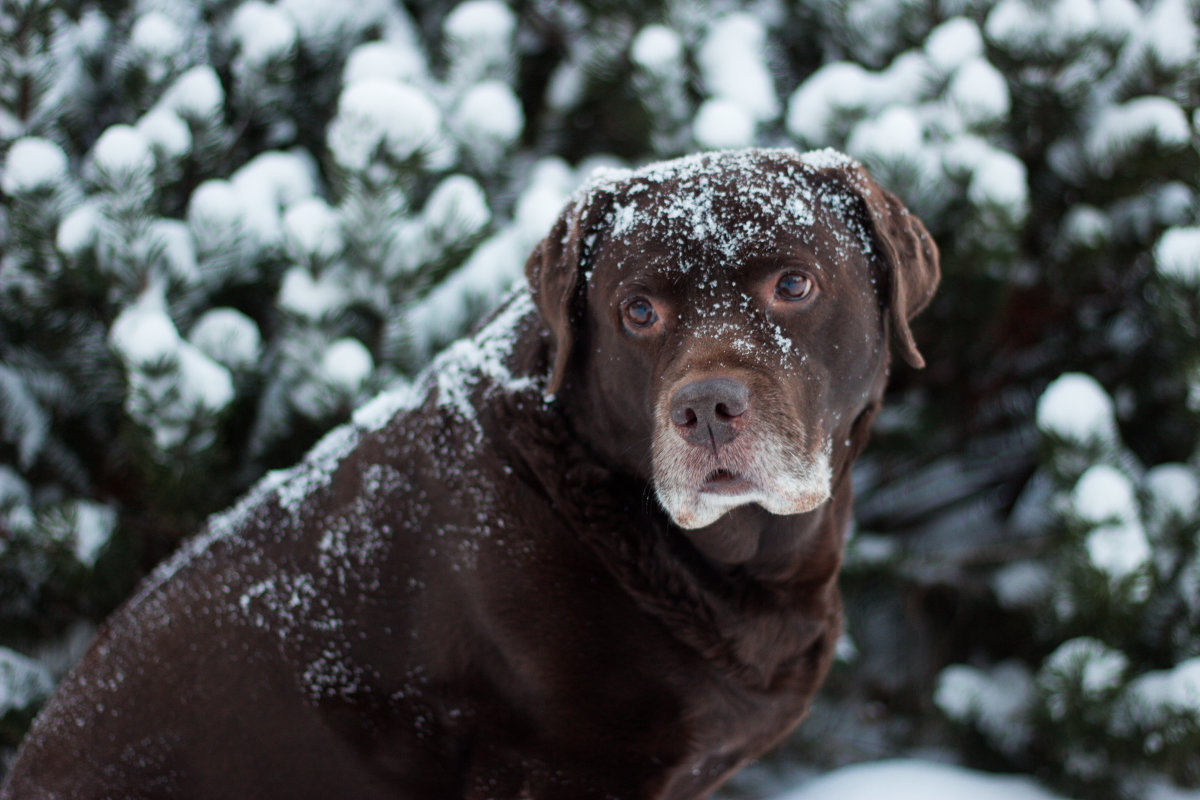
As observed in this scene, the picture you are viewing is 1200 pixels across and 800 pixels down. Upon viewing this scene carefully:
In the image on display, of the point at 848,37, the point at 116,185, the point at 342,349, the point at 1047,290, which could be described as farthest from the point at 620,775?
the point at 848,37

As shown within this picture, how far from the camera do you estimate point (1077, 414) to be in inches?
131

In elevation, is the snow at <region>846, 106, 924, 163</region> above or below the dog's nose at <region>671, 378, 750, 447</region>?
below

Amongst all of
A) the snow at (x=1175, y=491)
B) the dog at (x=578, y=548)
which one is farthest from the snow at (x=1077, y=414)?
the dog at (x=578, y=548)

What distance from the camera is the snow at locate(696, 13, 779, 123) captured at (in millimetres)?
3758

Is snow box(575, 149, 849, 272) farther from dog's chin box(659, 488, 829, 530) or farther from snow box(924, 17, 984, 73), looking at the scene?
snow box(924, 17, 984, 73)

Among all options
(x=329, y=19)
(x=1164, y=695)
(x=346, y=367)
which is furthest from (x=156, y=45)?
(x=1164, y=695)

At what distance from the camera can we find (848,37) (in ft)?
13.1

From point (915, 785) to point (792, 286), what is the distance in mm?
2492

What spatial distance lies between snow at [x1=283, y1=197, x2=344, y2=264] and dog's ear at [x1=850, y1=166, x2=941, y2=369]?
1.75 meters

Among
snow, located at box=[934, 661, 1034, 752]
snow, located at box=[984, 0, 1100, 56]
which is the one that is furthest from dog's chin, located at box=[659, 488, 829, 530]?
snow, located at box=[984, 0, 1100, 56]

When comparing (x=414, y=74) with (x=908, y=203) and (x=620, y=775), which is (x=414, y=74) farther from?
(x=620, y=775)

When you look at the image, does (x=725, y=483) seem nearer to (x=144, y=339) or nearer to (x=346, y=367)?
(x=346, y=367)

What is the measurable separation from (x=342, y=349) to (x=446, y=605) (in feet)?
4.29

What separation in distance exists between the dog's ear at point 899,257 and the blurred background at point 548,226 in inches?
54.7
